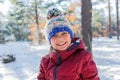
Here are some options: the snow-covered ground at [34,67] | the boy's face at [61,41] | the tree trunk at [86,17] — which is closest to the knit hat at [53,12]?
the boy's face at [61,41]

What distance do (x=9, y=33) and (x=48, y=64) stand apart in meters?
42.9

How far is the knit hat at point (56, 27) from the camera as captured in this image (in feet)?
8.54

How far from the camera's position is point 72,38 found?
2.63 meters

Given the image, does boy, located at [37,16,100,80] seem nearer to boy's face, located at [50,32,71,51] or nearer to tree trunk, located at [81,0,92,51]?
boy's face, located at [50,32,71,51]

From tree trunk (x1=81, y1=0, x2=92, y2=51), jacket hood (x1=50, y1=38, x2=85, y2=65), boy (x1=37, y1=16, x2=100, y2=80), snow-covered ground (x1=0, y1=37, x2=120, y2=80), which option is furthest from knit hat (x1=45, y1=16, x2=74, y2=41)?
tree trunk (x1=81, y1=0, x2=92, y2=51)

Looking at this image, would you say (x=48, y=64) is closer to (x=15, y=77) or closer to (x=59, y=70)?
(x=59, y=70)

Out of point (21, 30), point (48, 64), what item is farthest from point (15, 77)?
point (21, 30)

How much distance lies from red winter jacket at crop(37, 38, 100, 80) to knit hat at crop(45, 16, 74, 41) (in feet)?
0.42

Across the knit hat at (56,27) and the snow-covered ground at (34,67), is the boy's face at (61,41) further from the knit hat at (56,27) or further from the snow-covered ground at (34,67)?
the snow-covered ground at (34,67)

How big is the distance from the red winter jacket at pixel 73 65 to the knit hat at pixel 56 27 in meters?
0.13

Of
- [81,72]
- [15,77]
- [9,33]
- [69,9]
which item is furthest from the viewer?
[9,33]

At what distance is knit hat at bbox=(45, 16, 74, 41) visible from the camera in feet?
8.54

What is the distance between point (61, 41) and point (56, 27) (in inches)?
5.7

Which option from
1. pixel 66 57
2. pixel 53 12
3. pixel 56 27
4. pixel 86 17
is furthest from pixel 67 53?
pixel 86 17
